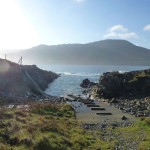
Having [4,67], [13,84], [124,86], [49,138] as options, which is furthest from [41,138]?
[4,67]

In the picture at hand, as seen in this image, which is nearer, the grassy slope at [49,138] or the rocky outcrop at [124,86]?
the grassy slope at [49,138]

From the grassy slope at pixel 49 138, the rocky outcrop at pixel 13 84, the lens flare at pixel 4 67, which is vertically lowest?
the grassy slope at pixel 49 138

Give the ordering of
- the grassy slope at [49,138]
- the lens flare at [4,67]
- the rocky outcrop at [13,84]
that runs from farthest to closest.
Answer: the lens flare at [4,67] < the rocky outcrop at [13,84] < the grassy slope at [49,138]

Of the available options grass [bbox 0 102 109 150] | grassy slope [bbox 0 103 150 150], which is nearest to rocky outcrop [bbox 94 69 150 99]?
grassy slope [bbox 0 103 150 150]

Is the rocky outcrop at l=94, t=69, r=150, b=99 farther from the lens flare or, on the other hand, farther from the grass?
the grass

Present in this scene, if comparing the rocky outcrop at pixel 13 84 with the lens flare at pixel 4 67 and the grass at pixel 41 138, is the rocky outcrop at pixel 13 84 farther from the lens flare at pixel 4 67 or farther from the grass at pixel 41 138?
the grass at pixel 41 138

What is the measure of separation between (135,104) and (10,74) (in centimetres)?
3768

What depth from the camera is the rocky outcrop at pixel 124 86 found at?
3170 inches

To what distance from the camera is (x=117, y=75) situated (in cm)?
9094

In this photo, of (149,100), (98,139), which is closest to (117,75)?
(149,100)

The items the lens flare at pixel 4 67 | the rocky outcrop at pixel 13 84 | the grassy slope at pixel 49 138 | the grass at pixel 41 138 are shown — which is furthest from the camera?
the lens flare at pixel 4 67

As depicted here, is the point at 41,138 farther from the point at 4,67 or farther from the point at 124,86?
the point at 4,67

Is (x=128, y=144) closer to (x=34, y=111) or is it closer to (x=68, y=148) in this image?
(x=68, y=148)

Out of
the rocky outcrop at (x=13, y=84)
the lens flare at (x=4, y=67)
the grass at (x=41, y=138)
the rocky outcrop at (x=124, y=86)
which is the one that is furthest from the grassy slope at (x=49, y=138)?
the lens flare at (x=4, y=67)
